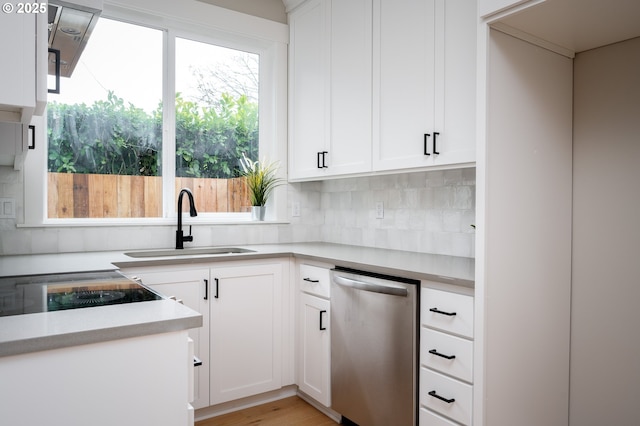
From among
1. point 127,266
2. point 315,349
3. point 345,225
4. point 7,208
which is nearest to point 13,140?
point 127,266

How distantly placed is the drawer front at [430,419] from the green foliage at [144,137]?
2.03 meters

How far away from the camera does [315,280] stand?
2.54 meters

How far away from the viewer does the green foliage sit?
8.61ft

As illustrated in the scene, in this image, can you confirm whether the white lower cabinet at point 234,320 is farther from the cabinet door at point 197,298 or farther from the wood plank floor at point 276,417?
the wood plank floor at point 276,417

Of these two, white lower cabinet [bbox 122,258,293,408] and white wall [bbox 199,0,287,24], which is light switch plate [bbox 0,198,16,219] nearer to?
white lower cabinet [bbox 122,258,293,408]

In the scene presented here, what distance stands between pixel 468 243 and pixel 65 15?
200 centimetres

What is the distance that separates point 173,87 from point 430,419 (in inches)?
97.3

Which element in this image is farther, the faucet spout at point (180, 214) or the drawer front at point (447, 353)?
the faucet spout at point (180, 214)

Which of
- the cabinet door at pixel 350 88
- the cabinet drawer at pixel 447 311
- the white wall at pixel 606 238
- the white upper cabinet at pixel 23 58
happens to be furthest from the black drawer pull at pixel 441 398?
the white upper cabinet at pixel 23 58

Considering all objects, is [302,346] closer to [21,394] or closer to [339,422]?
[339,422]

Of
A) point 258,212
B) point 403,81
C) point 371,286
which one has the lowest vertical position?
point 371,286

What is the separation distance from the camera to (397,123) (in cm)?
233

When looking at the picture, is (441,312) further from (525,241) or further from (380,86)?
(380,86)

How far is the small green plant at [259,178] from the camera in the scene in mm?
3152
